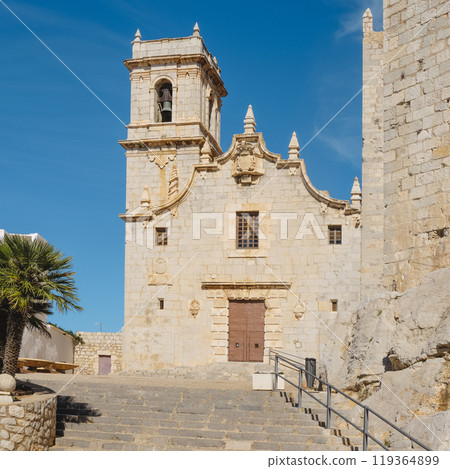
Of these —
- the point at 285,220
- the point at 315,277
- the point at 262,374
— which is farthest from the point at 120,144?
the point at 262,374

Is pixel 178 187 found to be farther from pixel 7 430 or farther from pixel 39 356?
pixel 7 430

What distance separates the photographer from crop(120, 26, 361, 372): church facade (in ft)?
82.5

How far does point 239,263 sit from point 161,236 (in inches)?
127

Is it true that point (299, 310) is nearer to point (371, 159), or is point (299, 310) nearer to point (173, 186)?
point (371, 159)

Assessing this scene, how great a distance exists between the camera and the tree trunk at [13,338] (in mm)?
14273

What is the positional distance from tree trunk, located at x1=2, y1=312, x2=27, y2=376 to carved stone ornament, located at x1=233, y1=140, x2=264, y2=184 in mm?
13312

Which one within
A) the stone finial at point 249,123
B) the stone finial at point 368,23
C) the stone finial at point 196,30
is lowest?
the stone finial at point 249,123

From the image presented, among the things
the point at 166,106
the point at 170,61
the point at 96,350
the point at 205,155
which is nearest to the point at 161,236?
the point at 205,155

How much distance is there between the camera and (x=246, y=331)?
25.7m

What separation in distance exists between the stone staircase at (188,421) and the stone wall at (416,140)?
3449 mm

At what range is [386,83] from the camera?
49.1ft

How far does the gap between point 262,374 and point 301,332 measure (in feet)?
26.8

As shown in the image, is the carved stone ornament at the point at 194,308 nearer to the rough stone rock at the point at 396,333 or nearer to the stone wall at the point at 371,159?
the stone wall at the point at 371,159

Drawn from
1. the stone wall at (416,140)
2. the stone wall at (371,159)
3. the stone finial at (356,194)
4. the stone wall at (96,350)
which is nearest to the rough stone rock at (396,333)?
the stone wall at (416,140)
